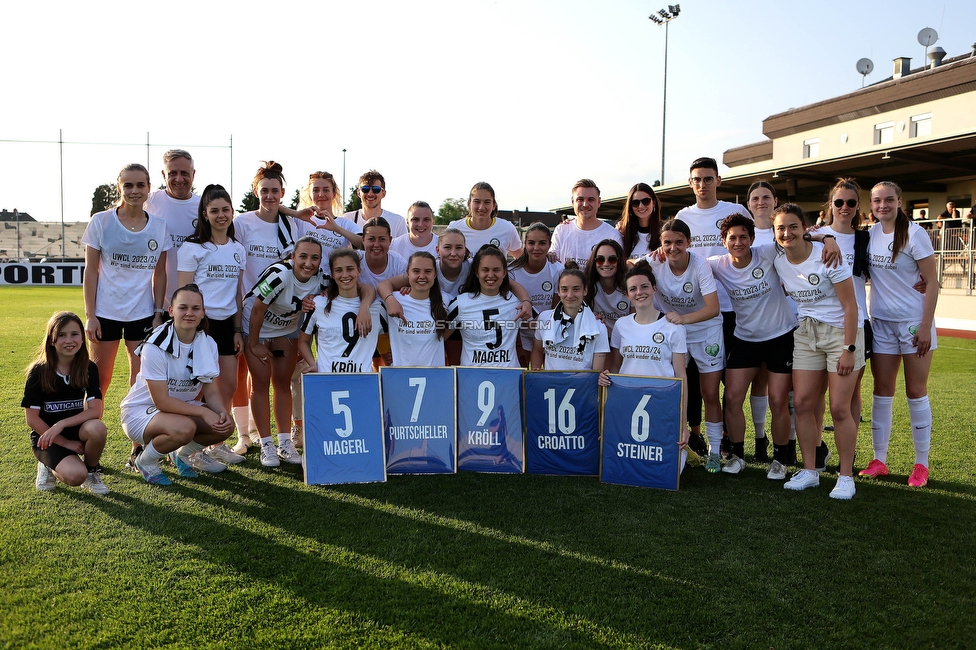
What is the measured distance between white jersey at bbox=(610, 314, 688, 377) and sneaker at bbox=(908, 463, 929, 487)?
1.73 metres

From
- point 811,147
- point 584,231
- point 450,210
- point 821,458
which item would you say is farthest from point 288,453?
point 450,210

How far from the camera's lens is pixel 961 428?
629 cm

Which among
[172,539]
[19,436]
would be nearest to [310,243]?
[172,539]

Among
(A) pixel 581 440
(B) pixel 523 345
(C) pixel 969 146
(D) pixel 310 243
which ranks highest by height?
(C) pixel 969 146

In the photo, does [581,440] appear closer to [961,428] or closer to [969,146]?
[961,428]

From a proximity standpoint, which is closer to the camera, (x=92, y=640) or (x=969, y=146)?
(x=92, y=640)

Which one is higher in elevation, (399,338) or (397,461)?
(399,338)

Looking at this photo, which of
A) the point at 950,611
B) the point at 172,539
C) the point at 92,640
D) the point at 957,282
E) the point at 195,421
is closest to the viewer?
the point at 92,640

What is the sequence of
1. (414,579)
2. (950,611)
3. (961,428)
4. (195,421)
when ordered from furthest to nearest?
(961,428) → (195,421) → (414,579) → (950,611)

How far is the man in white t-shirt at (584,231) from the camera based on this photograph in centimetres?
552

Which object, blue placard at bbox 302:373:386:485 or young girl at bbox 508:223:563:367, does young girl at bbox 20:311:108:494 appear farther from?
young girl at bbox 508:223:563:367

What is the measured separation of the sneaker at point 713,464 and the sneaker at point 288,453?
295 cm

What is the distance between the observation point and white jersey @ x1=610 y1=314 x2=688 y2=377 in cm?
474

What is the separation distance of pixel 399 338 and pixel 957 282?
15.8 m
